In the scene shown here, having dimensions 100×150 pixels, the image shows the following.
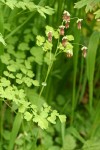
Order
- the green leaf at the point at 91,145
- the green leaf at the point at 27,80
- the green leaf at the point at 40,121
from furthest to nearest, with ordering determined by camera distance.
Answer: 1. the green leaf at the point at 91,145
2. the green leaf at the point at 27,80
3. the green leaf at the point at 40,121

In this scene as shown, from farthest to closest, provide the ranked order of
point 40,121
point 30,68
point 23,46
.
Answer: point 23,46 < point 30,68 < point 40,121

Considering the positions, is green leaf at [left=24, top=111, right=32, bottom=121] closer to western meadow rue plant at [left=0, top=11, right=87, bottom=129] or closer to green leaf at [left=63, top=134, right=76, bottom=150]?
western meadow rue plant at [left=0, top=11, right=87, bottom=129]

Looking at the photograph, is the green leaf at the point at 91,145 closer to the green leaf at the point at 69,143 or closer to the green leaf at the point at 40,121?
the green leaf at the point at 69,143

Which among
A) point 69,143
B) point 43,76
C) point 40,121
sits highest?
point 43,76

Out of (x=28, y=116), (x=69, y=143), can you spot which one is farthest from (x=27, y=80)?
(x=69, y=143)

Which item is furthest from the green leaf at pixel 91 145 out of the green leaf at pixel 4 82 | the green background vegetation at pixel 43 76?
the green leaf at pixel 4 82

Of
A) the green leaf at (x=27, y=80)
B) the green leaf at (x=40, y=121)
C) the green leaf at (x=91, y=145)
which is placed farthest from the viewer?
the green leaf at (x=91, y=145)

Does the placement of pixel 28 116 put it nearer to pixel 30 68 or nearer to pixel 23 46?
pixel 30 68

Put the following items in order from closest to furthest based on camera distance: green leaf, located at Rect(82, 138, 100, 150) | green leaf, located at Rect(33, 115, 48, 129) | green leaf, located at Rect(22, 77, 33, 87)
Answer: green leaf, located at Rect(33, 115, 48, 129) → green leaf, located at Rect(22, 77, 33, 87) → green leaf, located at Rect(82, 138, 100, 150)

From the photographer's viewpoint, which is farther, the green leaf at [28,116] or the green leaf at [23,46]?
the green leaf at [23,46]

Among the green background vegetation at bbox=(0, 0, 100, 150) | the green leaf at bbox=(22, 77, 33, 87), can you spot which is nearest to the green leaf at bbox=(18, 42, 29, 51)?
the green background vegetation at bbox=(0, 0, 100, 150)

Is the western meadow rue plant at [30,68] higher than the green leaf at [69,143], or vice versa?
the western meadow rue plant at [30,68]
